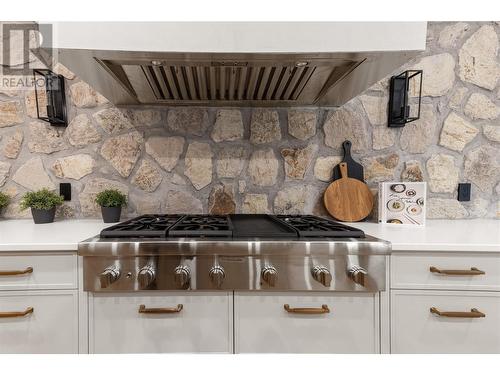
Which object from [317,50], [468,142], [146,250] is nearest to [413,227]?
[468,142]

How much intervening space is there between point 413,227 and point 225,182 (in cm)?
110

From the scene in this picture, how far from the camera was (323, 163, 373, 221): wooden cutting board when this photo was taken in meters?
1.71

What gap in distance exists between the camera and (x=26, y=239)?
115cm

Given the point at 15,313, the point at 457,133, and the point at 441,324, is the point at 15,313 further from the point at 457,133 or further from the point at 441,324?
the point at 457,133

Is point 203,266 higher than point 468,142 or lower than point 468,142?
lower

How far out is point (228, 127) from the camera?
1781 millimetres

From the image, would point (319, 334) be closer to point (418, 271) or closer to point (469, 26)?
point (418, 271)

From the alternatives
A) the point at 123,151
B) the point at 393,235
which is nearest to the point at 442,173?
the point at 393,235

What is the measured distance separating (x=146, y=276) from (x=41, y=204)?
101cm

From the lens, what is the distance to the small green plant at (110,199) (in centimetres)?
159

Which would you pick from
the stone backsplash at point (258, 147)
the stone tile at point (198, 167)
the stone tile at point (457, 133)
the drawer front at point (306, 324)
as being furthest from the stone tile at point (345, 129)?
the drawer front at point (306, 324)

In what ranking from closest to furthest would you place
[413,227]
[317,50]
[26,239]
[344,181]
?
1. [317,50]
2. [26,239]
3. [413,227]
4. [344,181]

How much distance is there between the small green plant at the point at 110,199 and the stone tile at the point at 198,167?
407 mm

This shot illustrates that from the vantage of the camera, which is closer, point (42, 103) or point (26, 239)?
point (26, 239)
